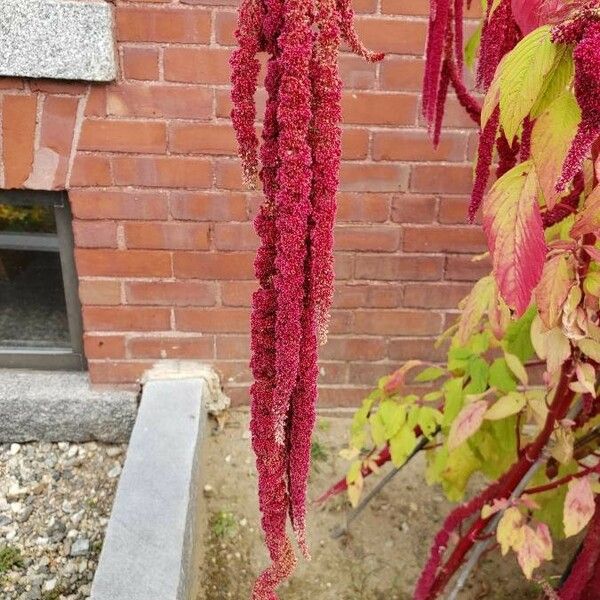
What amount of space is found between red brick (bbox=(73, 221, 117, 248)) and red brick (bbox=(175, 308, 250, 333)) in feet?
1.04

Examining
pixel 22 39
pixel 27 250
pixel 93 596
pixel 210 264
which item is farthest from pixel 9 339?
pixel 93 596

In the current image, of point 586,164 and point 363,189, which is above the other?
point 586,164

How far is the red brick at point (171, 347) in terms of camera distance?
2.24 m

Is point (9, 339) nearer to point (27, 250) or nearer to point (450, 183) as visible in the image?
point (27, 250)

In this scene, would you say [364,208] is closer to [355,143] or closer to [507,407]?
[355,143]

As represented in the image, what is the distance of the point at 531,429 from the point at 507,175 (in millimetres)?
1826

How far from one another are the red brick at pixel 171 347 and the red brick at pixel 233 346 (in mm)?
28

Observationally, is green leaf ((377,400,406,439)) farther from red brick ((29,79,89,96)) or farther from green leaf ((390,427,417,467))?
red brick ((29,79,89,96))

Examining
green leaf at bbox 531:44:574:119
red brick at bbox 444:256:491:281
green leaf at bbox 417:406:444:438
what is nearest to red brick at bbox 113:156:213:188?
red brick at bbox 444:256:491:281

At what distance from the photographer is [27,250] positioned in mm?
2254

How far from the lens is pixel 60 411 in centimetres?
222

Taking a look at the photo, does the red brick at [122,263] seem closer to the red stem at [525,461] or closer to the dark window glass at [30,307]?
the dark window glass at [30,307]

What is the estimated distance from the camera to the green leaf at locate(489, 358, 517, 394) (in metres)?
1.52

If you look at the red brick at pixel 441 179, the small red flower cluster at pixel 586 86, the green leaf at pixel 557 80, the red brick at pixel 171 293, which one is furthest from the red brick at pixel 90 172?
the small red flower cluster at pixel 586 86
